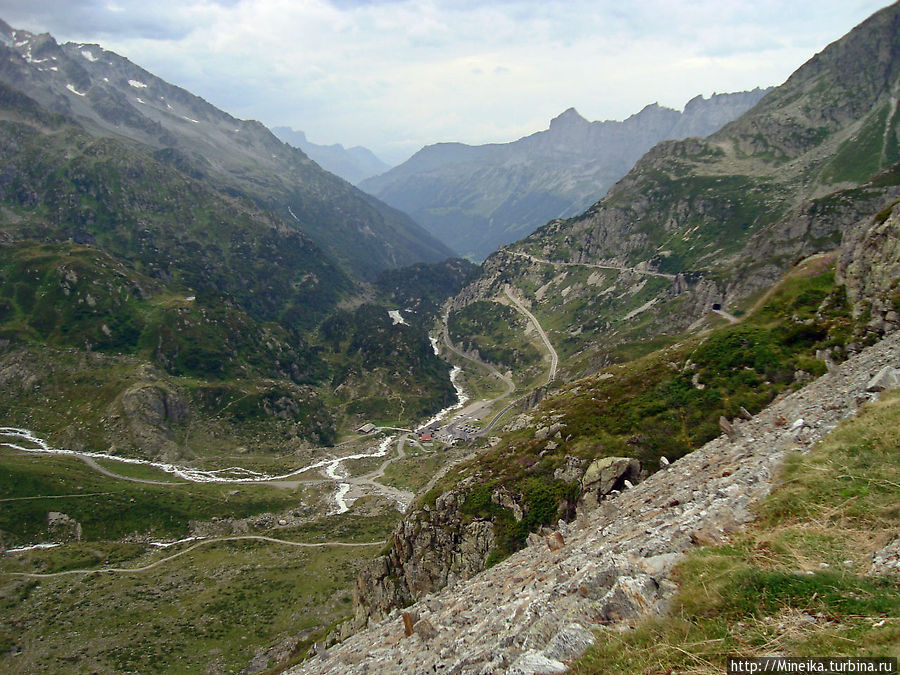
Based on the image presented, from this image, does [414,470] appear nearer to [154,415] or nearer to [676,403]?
[154,415]

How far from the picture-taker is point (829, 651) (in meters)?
9.11

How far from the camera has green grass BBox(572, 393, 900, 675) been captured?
32.4ft

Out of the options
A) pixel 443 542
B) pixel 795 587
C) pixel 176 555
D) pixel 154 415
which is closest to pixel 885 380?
pixel 795 587

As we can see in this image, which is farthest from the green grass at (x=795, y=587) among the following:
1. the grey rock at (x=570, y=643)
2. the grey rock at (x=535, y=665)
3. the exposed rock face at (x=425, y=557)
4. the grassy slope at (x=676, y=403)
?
the exposed rock face at (x=425, y=557)

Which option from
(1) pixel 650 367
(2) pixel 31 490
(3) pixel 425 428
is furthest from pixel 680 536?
(3) pixel 425 428

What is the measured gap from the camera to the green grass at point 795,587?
988cm

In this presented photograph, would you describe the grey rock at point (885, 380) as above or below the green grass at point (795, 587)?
above

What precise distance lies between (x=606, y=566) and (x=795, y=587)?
6.87 m

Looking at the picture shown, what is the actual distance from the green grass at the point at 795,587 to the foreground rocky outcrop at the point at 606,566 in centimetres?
108

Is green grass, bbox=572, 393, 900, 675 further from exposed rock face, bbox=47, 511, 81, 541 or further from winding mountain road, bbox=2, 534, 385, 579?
exposed rock face, bbox=47, 511, 81, 541

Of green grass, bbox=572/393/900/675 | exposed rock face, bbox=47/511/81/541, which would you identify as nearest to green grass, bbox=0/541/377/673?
exposed rock face, bbox=47/511/81/541

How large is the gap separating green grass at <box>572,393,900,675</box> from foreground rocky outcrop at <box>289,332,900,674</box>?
3.56ft

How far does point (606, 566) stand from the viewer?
1728 centimetres

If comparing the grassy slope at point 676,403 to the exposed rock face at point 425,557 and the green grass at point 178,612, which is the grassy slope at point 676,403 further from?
the green grass at point 178,612
